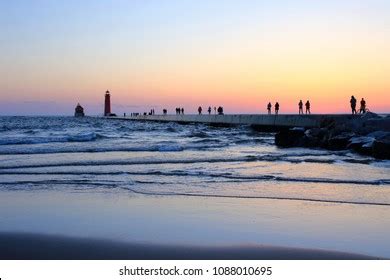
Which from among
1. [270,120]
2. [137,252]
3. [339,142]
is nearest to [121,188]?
[137,252]

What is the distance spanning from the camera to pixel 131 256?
5246 millimetres

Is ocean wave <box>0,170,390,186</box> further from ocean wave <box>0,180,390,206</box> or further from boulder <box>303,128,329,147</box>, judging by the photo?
boulder <box>303,128,329,147</box>

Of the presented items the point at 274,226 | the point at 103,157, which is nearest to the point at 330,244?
the point at 274,226

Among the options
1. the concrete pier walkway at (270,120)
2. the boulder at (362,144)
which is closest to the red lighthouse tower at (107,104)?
the concrete pier walkway at (270,120)

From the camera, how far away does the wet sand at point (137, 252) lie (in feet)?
17.1

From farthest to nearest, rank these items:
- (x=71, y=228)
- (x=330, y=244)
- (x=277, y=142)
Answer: (x=277, y=142), (x=71, y=228), (x=330, y=244)

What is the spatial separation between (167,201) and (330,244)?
3315 mm

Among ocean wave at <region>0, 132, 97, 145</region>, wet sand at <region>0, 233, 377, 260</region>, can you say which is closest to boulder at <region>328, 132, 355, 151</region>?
ocean wave at <region>0, 132, 97, 145</region>

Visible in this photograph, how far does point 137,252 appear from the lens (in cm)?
536

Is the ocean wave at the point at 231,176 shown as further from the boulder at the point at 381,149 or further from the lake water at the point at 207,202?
the boulder at the point at 381,149

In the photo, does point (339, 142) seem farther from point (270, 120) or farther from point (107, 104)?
point (107, 104)

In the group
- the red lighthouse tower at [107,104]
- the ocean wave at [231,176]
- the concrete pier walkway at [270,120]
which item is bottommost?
the ocean wave at [231,176]

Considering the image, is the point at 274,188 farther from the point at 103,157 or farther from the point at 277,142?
the point at 277,142
